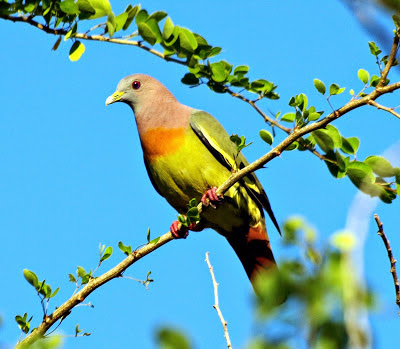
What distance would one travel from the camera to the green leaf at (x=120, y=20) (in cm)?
299

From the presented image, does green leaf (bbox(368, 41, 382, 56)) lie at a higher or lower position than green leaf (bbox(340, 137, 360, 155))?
higher

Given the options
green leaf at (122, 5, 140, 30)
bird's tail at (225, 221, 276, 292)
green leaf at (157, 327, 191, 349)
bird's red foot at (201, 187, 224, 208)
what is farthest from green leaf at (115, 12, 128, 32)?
bird's tail at (225, 221, 276, 292)

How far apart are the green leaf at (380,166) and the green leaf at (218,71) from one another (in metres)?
0.89

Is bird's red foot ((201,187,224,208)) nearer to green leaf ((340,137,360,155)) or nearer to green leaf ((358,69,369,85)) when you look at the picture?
green leaf ((340,137,360,155))

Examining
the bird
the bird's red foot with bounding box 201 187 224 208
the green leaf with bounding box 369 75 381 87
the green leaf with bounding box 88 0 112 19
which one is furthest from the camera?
the bird

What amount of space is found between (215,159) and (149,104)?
95 cm

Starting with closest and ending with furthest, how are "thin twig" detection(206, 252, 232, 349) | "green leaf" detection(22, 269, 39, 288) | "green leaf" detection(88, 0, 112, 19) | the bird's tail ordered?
"thin twig" detection(206, 252, 232, 349), "green leaf" detection(88, 0, 112, 19), "green leaf" detection(22, 269, 39, 288), the bird's tail

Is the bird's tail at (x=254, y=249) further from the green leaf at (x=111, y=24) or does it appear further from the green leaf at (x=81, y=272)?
the green leaf at (x=111, y=24)

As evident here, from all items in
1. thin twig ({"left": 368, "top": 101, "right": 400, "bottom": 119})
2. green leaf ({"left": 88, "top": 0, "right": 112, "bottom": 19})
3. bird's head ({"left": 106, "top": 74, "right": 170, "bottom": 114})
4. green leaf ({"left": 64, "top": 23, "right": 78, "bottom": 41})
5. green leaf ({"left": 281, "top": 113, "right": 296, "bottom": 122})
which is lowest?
thin twig ({"left": 368, "top": 101, "right": 400, "bottom": 119})

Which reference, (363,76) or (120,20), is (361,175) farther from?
(120,20)

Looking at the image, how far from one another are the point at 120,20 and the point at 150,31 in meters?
0.16

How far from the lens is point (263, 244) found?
5.57 metres

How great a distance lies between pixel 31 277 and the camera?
3.37 metres

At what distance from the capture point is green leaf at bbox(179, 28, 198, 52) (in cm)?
309
